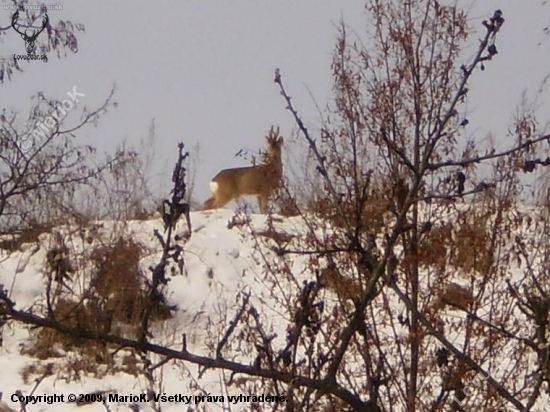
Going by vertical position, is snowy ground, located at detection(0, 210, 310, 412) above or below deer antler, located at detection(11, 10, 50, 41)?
below

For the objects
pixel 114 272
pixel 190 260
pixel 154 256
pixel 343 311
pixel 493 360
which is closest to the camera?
pixel 343 311

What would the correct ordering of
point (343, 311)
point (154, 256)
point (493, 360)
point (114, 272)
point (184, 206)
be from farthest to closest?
1. point (154, 256)
2. point (114, 272)
3. point (493, 360)
4. point (343, 311)
5. point (184, 206)

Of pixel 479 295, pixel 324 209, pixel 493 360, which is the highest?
pixel 324 209

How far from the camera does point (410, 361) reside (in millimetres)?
6070

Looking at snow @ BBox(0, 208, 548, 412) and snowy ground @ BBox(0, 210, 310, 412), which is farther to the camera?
snowy ground @ BBox(0, 210, 310, 412)

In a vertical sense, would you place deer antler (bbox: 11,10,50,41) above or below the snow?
above

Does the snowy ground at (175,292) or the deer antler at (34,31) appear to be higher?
the deer antler at (34,31)

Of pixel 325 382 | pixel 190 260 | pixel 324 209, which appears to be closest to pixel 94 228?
pixel 190 260

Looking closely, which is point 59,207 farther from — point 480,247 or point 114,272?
point 480,247

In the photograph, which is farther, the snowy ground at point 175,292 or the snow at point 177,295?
the snowy ground at point 175,292

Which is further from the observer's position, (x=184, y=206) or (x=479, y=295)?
(x=479, y=295)

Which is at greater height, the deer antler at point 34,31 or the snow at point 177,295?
the deer antler at point 34,31

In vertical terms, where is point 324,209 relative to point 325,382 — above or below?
above

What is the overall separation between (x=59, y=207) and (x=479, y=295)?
8.21 meters
